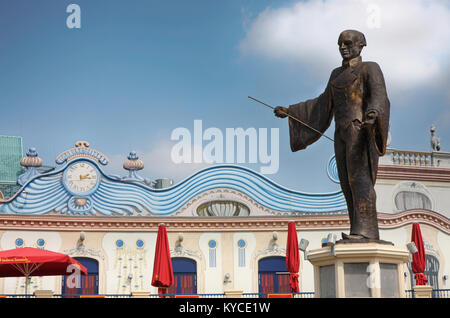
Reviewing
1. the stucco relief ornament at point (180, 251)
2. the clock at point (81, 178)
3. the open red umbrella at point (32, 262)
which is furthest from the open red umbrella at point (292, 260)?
the clock at point (81, 178)

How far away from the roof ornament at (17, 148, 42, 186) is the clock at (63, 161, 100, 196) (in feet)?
4.64

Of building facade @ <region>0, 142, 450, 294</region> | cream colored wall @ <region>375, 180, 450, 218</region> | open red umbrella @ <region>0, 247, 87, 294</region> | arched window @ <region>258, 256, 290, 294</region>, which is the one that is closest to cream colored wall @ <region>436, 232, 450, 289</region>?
building facade @ <region>0, 142, 450, 294</region>

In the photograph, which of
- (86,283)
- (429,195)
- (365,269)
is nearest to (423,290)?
(429,195)

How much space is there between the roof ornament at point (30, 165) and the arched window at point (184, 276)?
6250 millimetres

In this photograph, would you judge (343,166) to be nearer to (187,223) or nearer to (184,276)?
(187,223)

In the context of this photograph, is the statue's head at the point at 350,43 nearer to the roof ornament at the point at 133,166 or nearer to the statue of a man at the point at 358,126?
the statue of a man at the point at 358,126

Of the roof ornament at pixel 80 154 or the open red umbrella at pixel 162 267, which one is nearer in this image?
the open red umbrella at pixel 162 267

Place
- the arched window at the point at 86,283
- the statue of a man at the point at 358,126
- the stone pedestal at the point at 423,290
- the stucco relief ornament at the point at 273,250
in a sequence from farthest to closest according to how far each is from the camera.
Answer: the stucco relief ornament at the point at 273,250
the arched window at the point at 86,283
the stone pedestal at the point at 423,290
the statue of a man at the point at 358,126

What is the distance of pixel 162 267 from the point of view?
55.6ft

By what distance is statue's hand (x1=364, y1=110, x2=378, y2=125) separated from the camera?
22.2 ft

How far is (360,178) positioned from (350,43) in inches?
66.1

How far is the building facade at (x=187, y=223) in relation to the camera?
21109 mm
